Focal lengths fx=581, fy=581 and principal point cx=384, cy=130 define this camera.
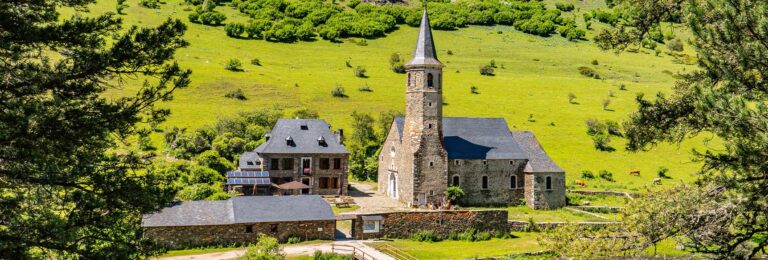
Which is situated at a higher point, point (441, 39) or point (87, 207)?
point (441, 39)

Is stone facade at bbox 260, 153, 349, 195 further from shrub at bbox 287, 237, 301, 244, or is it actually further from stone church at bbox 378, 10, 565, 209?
shrub at bbox 287, 237, 301, 244

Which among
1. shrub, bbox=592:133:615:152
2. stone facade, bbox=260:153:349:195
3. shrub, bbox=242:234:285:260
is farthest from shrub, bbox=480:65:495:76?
shrub, bbox=242:234:285:260

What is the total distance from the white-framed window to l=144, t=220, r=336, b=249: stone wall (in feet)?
7.54

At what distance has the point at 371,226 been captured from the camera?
38.2 metres

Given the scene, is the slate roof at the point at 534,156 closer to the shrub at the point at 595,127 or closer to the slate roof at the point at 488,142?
the slate roof at the point at 488,142

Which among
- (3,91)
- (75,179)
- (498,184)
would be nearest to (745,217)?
(75,179)

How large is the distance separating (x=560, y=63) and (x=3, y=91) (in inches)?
5023

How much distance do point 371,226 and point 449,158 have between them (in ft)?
44.1

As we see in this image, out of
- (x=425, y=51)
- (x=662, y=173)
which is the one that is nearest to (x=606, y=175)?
(x=662, y=173)

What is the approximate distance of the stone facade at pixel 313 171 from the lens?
50.9m

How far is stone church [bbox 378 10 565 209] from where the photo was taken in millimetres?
47531

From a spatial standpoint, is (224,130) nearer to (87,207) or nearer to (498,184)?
(498,184)

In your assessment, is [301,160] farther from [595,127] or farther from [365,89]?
[595,127]

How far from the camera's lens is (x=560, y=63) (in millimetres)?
129500
